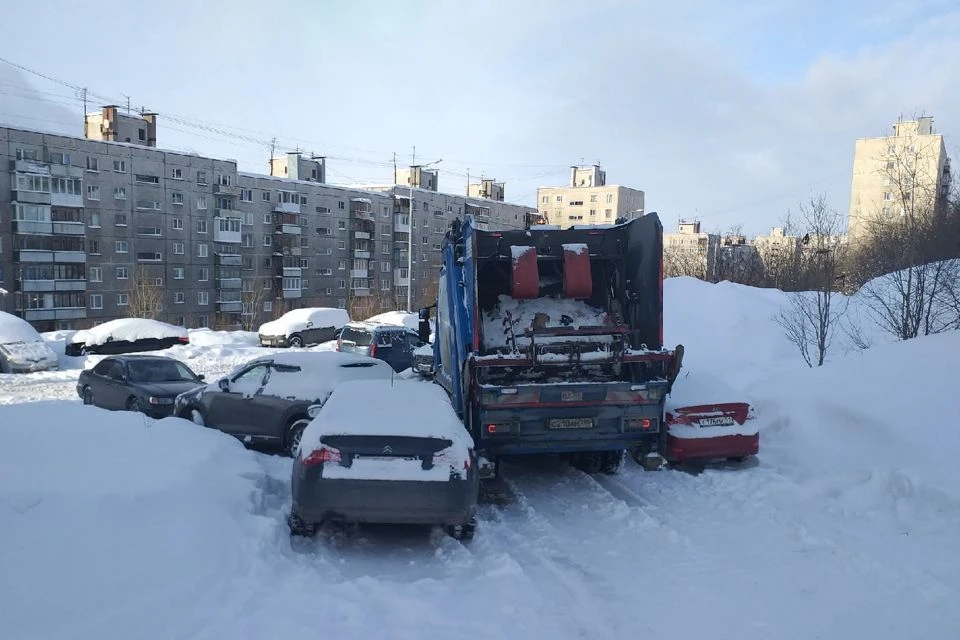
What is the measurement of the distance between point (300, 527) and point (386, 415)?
1.17 meters

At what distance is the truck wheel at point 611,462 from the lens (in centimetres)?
857

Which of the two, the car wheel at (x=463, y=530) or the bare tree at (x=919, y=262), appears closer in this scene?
the car wheel at (x=463, y=530)

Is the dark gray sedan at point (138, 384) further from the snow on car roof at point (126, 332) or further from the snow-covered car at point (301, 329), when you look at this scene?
the snow-covered car at point (301, 329)

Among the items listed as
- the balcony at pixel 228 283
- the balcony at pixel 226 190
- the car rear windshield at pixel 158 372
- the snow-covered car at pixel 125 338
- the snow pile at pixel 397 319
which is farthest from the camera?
the balcony at pixel 226 190

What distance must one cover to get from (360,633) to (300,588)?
0.80m

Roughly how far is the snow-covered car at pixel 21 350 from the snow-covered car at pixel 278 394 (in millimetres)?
15037

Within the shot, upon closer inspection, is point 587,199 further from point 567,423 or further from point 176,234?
point 567,423

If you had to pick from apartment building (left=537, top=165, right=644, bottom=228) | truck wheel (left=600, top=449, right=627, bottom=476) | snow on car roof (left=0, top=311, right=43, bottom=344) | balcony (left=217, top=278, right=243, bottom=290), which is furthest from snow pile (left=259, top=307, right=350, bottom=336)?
apartment building (left=537, top=165, right=644, bottom=228)

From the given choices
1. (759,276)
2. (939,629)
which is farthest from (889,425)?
(759,276)

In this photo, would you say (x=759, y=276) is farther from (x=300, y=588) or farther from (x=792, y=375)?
(x=300, y=588)

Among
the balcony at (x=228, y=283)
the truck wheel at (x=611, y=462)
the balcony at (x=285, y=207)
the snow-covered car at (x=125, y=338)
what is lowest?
the snow-covered car at (x=125, y=338)

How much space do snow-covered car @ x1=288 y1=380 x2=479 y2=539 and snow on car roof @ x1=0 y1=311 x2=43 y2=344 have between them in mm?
21598

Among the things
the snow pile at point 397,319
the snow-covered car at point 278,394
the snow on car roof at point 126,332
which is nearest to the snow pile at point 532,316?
the snow-covered car at point 278,394

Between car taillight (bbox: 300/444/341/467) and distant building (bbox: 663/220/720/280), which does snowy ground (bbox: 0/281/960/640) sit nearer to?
car taillight (bbox: 300/444/341/467)
